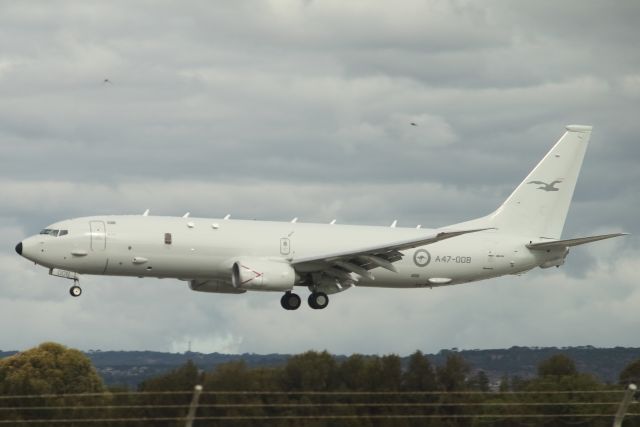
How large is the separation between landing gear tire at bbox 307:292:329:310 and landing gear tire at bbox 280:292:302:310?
2.26 ft

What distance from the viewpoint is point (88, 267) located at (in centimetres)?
6538

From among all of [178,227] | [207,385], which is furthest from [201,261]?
[207,385]

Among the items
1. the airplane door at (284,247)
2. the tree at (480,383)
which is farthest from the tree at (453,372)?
the airplane door at (284,247)

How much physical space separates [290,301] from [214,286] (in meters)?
4.52

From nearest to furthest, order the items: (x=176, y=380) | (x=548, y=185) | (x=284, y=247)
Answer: (x=176, y=380)
(x=284, y=247)
(x=548, y=185)

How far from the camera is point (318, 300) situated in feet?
235

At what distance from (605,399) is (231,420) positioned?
17580 millimetres

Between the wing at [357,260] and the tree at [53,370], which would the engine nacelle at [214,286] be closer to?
the wing at [357,260]

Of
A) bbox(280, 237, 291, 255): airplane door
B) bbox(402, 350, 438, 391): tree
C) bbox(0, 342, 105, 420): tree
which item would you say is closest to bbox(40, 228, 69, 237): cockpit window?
bbox(280, 237, 291, 255): airplane door

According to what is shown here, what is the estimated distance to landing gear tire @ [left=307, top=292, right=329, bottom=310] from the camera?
235 feet

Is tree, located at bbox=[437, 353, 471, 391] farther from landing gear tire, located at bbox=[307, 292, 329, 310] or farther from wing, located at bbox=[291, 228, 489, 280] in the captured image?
landing gear tire, located at bbox=[307, 292, 329, 310]

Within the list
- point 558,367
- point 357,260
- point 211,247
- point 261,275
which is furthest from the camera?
point 357,260

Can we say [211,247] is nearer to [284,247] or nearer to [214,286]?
[284,247]

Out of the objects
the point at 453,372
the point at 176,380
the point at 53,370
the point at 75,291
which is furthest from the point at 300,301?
the point at 53,370
